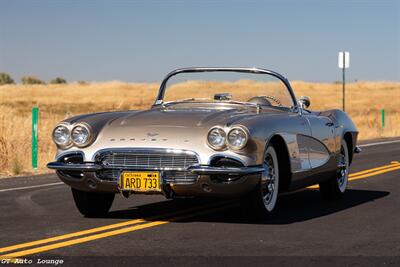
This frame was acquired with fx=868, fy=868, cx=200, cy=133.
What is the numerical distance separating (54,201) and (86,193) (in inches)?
66.9

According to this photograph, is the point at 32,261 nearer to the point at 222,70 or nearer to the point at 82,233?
the point at 82,233

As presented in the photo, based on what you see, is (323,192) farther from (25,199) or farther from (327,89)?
(327,89)

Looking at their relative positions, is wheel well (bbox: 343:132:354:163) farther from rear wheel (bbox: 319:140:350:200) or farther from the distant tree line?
the distant tree line

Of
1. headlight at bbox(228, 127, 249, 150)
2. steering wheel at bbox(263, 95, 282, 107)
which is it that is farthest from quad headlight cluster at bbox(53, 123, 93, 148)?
steering wheel at bbox(263, 95, 282, 107)

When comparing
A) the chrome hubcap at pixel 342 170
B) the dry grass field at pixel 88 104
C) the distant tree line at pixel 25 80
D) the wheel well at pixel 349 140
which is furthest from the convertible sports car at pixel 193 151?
the distant tree line at pixel 25 80

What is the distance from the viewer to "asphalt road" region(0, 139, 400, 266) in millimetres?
6363

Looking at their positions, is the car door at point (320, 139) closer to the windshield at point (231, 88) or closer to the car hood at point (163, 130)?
the windshield at point (231, 88)

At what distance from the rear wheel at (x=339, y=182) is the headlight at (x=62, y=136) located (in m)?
3.44

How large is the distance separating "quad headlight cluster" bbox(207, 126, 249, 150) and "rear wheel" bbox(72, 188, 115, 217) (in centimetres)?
145

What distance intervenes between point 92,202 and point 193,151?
1384mm

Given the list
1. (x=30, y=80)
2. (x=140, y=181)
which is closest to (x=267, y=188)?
(x=140, y=181)

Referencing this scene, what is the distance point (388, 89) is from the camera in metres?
95.2

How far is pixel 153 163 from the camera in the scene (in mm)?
7746

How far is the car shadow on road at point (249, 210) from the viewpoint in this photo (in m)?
8.30
